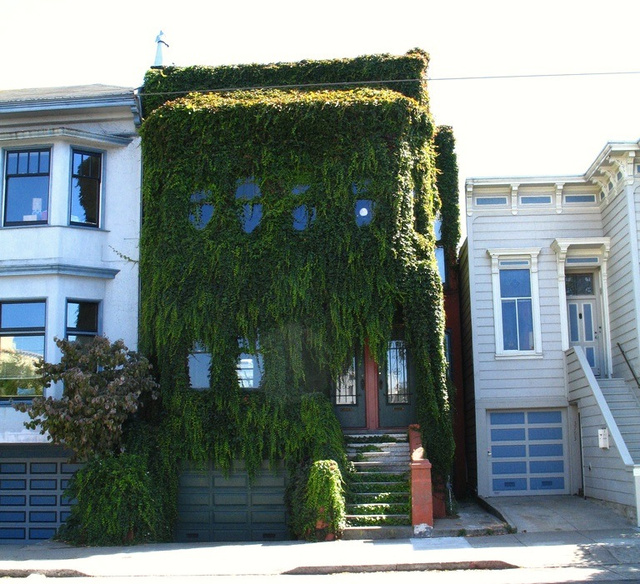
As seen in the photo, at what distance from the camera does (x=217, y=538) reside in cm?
1681

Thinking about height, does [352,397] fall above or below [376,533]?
above

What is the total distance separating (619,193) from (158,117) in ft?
34.1

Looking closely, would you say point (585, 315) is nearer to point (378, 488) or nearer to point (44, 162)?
point (378, 488)

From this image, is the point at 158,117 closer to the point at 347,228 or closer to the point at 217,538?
the point at 347,228

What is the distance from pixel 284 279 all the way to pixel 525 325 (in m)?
6.36

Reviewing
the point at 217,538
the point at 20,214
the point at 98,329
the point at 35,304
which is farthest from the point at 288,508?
the point at 20,214

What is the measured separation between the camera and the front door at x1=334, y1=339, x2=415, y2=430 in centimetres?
1823

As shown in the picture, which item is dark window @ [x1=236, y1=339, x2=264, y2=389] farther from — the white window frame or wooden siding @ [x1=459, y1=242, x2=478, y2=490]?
the white window frame

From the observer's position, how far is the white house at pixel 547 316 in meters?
18.4

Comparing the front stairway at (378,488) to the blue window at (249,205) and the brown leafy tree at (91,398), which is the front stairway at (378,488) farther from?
the blue window at (249,205)

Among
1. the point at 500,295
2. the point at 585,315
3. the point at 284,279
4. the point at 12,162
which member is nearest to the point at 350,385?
the point at 284,279

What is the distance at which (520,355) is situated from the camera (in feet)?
63.8

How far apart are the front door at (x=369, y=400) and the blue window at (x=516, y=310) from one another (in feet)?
10.00

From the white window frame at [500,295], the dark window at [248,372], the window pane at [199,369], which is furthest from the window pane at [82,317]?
the white window frame at [500,295]
